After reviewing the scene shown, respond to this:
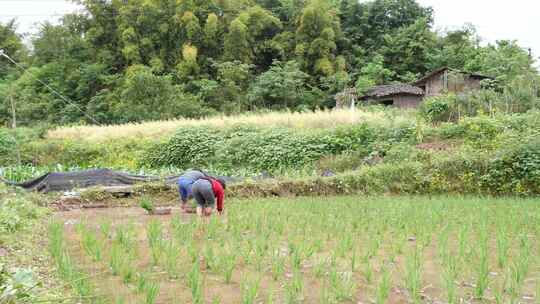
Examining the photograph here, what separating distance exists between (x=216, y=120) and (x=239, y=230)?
13650 mm

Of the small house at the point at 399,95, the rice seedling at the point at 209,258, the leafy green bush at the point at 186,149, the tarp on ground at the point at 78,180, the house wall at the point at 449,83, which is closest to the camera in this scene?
the rice seedling at the point at 209,258

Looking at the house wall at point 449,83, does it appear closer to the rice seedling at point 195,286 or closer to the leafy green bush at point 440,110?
the leafy green bush at point 440,110

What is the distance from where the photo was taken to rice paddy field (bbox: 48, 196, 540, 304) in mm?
3713

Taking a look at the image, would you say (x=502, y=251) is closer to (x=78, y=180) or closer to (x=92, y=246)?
(x=92, y=246)

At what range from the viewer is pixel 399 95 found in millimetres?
26781

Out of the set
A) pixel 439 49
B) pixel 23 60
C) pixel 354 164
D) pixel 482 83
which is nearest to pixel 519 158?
pixel 354 164

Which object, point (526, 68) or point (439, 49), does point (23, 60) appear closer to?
point (439, 49)

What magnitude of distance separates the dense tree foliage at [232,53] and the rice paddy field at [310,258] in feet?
75.5

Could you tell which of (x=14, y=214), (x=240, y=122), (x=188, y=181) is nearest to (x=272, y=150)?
(x=240, y=122)

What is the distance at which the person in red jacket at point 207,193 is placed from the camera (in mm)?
6977

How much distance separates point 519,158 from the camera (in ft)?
34.1

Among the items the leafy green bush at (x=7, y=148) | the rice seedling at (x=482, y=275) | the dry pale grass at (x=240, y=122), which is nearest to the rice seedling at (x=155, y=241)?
the rice seedling at (x=482, y=275)

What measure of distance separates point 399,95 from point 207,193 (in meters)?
21.8

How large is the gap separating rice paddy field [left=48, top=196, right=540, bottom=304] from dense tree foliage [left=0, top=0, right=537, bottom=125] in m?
23.0
